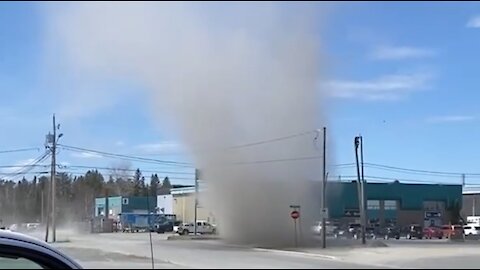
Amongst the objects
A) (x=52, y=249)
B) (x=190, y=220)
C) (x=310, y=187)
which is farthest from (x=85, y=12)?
(x=190, y=220)

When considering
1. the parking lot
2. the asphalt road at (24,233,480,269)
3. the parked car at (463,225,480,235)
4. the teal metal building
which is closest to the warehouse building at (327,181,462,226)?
the parked car at (463,225,480,235)

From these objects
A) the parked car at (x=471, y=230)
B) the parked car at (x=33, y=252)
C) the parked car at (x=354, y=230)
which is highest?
the parked car at (x=33, y=252)

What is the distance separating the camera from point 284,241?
1614 inches

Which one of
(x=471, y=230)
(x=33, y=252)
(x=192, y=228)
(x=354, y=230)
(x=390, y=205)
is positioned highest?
(x=33, y=252)

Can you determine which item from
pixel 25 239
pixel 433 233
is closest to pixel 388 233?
pixel 433 233

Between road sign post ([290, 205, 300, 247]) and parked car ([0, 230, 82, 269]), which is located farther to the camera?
road sign post ([290, 205, 300, 247])

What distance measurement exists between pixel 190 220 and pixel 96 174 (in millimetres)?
65649

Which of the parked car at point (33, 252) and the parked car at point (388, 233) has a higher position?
the parked car at point (33, 252)

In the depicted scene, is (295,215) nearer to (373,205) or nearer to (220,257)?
(220,257)

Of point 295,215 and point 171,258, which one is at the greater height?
point 295,215

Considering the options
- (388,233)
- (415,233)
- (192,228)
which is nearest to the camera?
(192,228)

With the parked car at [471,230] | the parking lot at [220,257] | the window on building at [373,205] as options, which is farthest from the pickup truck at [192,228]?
the parked car at [471,230]

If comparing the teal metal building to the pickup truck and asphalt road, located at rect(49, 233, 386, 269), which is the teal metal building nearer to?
asphalt road, located at rect(49, 233, 386, 269)

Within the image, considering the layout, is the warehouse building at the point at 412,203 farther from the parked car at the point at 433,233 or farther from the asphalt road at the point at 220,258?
the asphalt road at the point at 220,258
